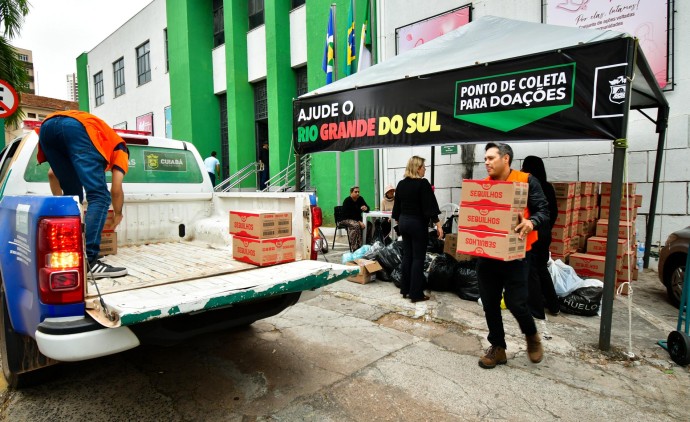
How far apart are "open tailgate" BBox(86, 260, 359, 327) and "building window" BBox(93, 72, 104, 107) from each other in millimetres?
26086

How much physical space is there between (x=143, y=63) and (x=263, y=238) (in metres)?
20.5

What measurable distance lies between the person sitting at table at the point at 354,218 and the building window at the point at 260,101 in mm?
8006

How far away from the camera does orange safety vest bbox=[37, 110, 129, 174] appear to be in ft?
11.0

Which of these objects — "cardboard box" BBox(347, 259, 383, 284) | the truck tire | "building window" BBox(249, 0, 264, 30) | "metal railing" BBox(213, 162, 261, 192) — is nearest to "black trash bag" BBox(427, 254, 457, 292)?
"cardboard box" BBox(347, 259, 383, 284)

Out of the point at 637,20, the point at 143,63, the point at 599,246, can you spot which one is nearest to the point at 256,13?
the point at 143,63

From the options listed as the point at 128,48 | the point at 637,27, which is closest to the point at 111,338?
the point at 637,27

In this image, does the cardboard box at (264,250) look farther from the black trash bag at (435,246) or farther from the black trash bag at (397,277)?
the black trash bag at (435,246)

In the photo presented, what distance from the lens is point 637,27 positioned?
6.56 m

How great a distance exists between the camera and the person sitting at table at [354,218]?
7.91 m

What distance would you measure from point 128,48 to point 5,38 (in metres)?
9.88

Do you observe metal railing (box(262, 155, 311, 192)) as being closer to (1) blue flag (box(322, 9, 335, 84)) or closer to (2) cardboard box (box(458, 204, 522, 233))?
(1) blue flag (box(322, 9, 335, 84))

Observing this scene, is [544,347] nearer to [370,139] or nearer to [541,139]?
[541,139]

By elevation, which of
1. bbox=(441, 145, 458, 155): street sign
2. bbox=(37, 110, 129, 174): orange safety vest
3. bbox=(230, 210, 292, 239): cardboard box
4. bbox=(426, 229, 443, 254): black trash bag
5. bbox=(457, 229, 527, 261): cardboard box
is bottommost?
bbox=(426, 229, 443, 254): black trash bag

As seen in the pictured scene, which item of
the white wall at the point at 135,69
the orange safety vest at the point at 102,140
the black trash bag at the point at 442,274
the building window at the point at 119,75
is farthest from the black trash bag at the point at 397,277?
the building window at the point at 119,75
